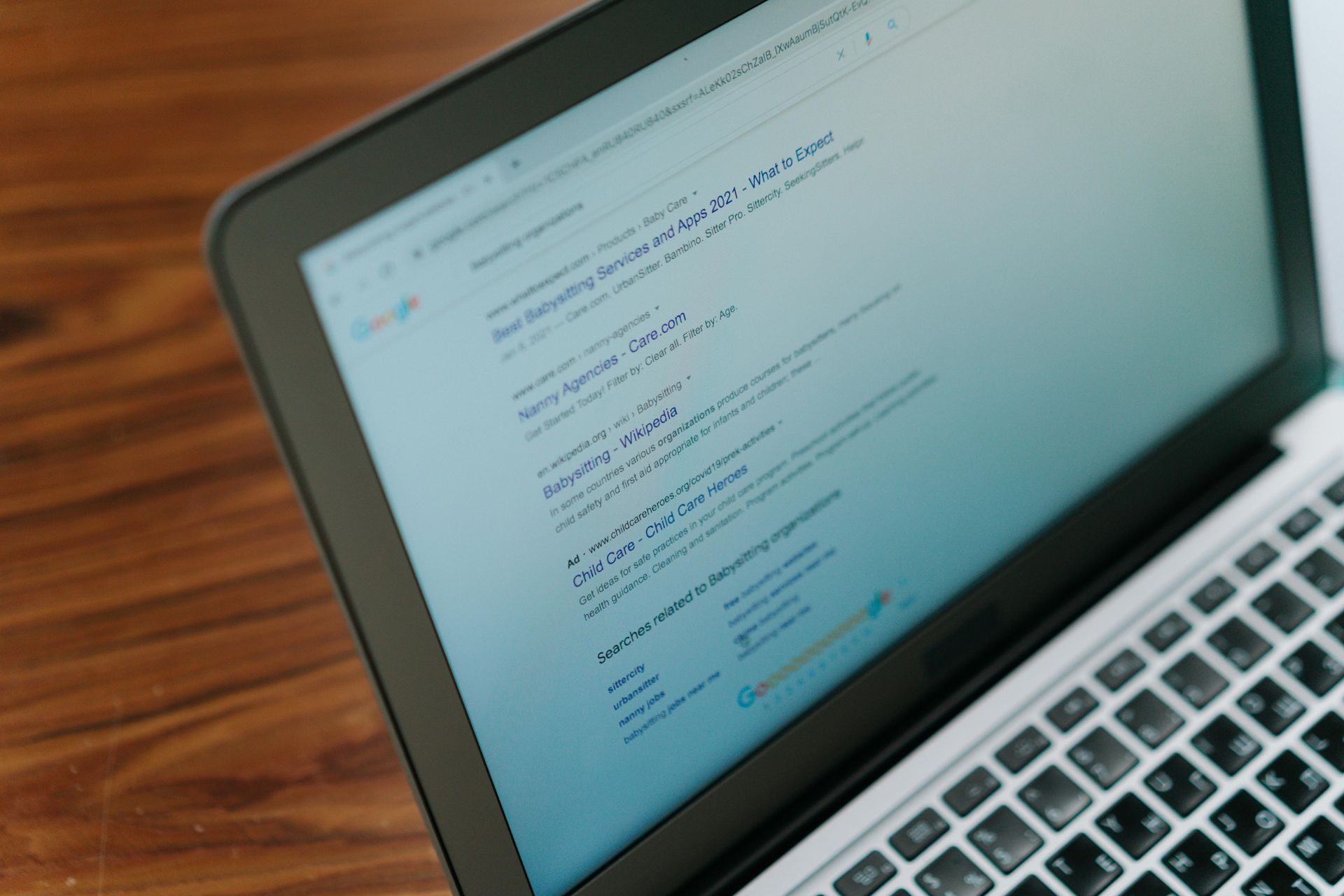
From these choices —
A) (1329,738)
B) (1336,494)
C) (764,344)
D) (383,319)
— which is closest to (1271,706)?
(1329,738)

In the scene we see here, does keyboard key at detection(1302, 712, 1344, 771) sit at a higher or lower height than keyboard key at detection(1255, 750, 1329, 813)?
higher

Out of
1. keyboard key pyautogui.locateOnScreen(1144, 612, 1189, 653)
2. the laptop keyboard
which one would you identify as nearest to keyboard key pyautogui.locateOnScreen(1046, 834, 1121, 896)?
the laptop keyboard

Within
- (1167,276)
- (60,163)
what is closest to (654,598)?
(1167,276)

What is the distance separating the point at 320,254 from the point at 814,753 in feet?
0.96

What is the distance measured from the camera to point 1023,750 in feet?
1.73

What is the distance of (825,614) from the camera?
1.67 feet

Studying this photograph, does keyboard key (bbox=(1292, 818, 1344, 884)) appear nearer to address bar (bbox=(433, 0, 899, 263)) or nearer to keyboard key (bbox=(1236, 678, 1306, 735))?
keyboard key (bbox=(1236, 678, 1306, 735))

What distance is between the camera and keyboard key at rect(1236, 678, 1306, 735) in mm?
517

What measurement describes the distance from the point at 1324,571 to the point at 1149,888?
180 mm

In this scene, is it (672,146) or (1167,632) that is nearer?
(672,146)

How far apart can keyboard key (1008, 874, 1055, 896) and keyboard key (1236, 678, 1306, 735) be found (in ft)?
0.39

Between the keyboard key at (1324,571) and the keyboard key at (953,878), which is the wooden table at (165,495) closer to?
the keyboard key at (953,878)

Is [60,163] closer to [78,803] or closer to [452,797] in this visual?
[78,803]

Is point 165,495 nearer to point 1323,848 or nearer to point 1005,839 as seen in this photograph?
point 1005,839
